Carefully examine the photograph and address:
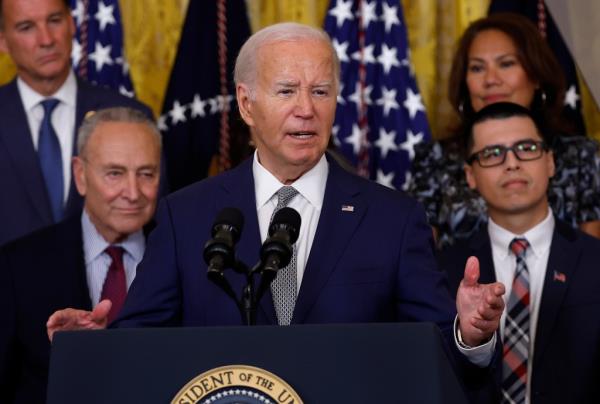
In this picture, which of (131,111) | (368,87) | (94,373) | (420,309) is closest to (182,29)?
(368,87)

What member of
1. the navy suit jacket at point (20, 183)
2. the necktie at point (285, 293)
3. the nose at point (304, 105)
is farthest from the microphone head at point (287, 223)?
the navy suit jacket at point (20, 183)

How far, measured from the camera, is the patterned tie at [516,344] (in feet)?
12.4

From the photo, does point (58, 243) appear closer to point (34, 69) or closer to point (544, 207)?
point (34, 69)

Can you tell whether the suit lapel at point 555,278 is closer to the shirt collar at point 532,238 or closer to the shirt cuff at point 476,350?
the shirt collar at point 532,238

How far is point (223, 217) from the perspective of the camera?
2.44 metres

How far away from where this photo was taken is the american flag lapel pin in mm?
3896

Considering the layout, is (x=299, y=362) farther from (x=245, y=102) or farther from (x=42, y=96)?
(x=42, y=96)

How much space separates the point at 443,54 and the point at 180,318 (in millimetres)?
3087

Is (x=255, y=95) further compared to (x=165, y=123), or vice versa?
(x=165, y=123)

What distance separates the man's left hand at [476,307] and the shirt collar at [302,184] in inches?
22.3

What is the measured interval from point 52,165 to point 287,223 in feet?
8.14

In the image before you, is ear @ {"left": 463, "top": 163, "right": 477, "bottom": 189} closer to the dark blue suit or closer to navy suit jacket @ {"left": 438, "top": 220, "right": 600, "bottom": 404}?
navy suit jacket @ {"left": 438, "top": 220, "right": 600, "bottom": 404}

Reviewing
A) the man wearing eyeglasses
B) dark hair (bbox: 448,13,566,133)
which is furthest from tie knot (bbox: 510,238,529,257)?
dark hair (bbox: 448,13,566,133)

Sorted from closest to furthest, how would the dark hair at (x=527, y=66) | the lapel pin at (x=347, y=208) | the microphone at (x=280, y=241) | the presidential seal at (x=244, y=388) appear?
the presidential seal at (x=244, y=388), the microphone at (x=280, y=241), the lapel pin at (x=347, y=208), the dark hair at (x=527, y=66)
